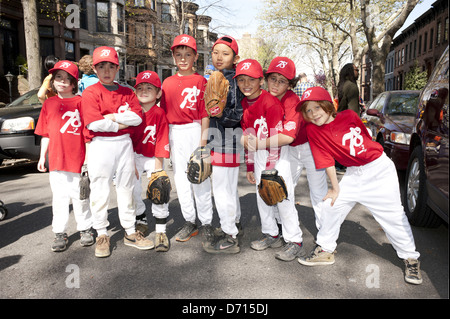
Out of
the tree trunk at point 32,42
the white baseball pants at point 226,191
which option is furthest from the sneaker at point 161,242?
the tree trunk at point 32,42

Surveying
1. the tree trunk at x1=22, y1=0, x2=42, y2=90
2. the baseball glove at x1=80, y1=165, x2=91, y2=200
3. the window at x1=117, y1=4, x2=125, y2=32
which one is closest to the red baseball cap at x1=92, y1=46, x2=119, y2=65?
the baseball glove at x1=80, y1=165, x2=91, y2=200

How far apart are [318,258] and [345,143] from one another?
110cm

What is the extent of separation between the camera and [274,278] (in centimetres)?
309

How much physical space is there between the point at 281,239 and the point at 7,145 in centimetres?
580

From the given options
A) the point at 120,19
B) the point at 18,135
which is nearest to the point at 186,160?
the point at 18,135

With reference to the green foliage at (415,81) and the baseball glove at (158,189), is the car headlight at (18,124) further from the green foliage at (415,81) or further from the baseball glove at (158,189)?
the green foliage at (415,81)

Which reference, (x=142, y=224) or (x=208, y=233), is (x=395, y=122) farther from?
(x=142, y=224)

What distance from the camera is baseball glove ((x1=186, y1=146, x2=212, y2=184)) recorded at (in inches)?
138

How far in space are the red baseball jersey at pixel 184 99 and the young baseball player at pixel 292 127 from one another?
74cm

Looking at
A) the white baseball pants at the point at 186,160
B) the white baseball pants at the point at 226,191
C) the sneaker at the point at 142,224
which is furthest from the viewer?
the sneaker at the point at 142,224

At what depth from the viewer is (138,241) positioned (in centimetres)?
383

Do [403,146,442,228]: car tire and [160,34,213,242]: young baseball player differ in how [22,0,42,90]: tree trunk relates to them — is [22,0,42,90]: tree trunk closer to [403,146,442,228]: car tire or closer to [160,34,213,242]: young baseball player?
[160,34,213,242]: young baseball player

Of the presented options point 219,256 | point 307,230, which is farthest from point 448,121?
point 219,256

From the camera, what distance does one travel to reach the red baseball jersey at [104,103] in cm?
342
